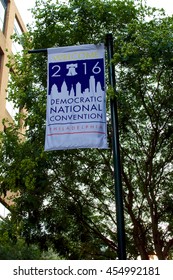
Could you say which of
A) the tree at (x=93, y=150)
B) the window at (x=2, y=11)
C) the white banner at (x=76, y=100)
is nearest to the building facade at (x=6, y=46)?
the window at (x=2, y=11)

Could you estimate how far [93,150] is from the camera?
10.5 metres

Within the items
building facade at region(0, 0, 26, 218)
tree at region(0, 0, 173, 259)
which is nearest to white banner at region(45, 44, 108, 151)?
tree at region(0, 0, 173, 259)

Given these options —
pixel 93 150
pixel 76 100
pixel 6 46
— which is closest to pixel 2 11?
pixel 6 46

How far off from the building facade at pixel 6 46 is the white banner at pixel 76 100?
13.4m

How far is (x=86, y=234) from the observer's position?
11.1 m

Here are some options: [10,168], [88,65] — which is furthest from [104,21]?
[10,168]

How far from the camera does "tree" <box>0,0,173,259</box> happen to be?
8.16 meters

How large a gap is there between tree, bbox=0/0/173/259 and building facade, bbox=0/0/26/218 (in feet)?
30.7

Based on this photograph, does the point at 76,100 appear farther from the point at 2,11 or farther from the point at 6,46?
the point at 2,11

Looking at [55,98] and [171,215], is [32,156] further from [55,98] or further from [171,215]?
[171,215]

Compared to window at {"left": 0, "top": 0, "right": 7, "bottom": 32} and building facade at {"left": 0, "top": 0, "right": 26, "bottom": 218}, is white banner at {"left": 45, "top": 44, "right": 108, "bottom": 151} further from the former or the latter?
window at {"left": 0, "top": 0, "right": 7, "bottom": 32}

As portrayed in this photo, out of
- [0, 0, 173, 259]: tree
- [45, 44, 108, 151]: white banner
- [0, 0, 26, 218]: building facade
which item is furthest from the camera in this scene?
[0, 0, 26, 218]: building facade

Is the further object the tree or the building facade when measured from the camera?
the building facade

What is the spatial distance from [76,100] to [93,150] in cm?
466
